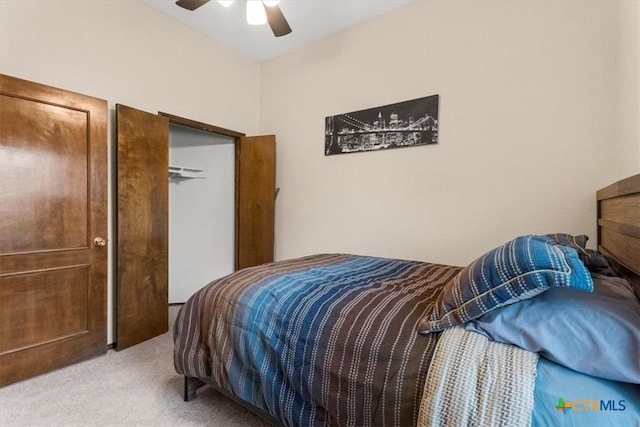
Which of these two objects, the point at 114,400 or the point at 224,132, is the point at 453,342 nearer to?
the point at 114,400

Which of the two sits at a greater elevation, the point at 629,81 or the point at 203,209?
the point at 629,81

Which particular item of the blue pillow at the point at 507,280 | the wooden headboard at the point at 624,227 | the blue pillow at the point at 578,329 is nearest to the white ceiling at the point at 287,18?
the wooden headboard at the point at 624,227

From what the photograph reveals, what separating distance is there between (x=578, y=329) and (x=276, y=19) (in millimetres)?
2366

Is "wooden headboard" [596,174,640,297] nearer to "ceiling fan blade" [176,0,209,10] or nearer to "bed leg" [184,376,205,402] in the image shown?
"bed leg" [184,376,205,402]

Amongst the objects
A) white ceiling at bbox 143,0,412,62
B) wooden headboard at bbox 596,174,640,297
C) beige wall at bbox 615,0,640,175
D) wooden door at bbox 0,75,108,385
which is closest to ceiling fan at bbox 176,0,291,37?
white ceiling at bbox 143,0,412,62

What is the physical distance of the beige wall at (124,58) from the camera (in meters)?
2.12

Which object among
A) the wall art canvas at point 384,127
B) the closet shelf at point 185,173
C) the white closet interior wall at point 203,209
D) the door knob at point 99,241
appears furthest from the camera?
the white closet interior wall at point 203,209

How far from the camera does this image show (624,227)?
3.79 ft

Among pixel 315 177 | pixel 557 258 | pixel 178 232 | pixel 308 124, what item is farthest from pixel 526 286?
pixel 178 232

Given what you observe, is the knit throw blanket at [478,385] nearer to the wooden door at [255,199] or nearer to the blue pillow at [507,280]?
the blue pillow at [507,280]

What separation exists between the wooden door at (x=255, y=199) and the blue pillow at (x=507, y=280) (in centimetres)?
266

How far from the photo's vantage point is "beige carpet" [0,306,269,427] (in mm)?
1637

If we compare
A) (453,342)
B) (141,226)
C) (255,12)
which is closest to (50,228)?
(141,226)

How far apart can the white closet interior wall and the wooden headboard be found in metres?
3.41
